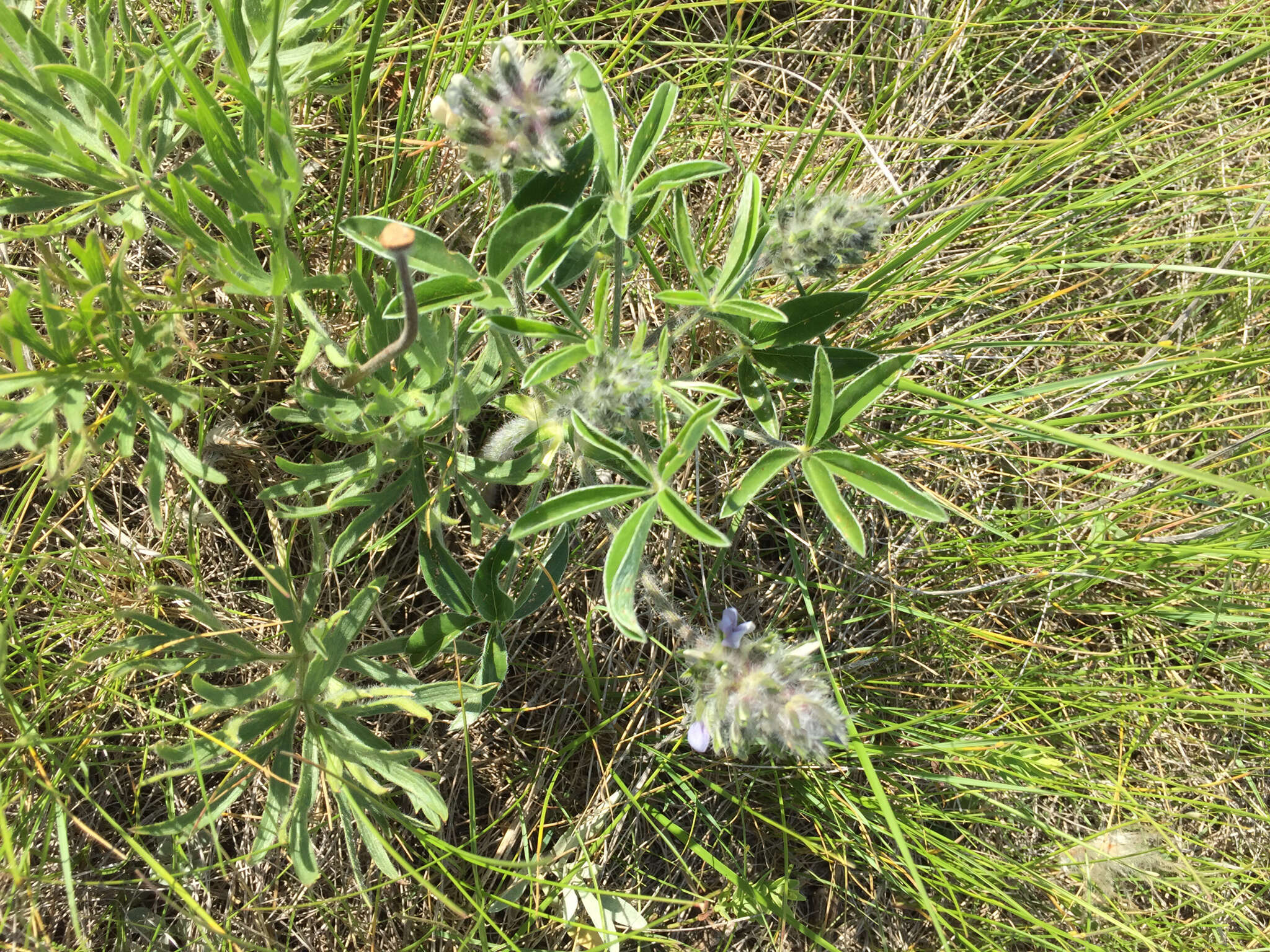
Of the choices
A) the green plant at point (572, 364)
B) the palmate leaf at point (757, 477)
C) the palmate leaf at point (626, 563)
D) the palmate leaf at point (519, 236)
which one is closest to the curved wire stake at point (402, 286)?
the green plant at point (572, 364)

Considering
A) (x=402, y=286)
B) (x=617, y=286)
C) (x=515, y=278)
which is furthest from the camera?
(x=515, y=278)

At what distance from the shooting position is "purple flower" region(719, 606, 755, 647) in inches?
84.4

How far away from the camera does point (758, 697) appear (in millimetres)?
2002

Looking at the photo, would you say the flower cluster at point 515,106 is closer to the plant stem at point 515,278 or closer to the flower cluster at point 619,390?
the plant stem at point 515,278

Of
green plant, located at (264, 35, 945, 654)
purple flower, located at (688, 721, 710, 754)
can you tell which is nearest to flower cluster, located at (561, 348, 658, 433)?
green plant, located at (264, 35, 945, 654)

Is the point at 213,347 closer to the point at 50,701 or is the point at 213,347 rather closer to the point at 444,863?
the point at 50,701

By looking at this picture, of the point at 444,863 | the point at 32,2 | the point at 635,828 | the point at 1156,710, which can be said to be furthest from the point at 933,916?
the point at 32,2

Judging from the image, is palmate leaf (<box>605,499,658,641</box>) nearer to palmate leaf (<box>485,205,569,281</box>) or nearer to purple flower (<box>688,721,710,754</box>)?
purple flower (<box>688,721,710,754</box>)

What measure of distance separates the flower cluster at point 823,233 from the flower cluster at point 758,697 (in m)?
0.88

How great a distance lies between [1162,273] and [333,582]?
326 cm

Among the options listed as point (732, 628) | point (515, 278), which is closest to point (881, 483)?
point (732, 628)

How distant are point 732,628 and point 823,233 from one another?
972 millimetres

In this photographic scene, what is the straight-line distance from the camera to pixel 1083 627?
3.23 m

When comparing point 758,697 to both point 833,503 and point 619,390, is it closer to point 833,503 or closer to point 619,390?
point 833,503
